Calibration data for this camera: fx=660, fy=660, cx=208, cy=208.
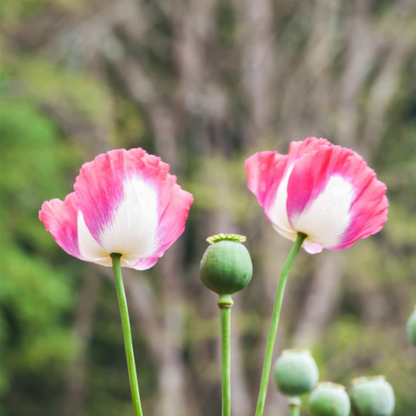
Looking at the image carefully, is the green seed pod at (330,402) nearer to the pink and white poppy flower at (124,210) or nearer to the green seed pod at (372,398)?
the green seed pod at (372,398)

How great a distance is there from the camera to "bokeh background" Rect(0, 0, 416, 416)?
4.70 meters

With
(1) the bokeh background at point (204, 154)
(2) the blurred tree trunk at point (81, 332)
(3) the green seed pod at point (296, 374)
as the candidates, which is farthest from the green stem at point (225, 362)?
(2) the blurred tree trunk at point (81, 332)

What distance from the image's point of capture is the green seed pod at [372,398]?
0.43m

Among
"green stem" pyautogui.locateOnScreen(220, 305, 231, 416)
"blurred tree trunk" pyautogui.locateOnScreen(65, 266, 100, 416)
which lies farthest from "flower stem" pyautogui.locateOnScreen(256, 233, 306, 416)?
"blurred tree trunk" pyautogui.locateOnScreen(65, 266, 100, 416)

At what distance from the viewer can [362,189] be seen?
1.25 feet

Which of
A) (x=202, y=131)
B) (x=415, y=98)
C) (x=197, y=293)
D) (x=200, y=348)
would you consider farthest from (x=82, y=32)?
(x=415, y=98)

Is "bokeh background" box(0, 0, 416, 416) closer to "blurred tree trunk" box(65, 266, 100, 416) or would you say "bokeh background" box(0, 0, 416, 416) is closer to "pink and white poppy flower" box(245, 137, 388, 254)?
"blurred tree trunk" box(65, 266, 100, 416)

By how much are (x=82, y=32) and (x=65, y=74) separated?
474 millimetres

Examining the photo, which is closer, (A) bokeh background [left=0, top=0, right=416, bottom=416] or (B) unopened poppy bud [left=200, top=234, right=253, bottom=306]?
(B) unopened poppy bud [left=200, top=234, right=253, bottom=306]

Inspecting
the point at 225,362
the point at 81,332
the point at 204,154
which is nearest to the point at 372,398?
the point at 225,362

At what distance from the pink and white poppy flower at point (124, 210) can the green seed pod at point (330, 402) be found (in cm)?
15

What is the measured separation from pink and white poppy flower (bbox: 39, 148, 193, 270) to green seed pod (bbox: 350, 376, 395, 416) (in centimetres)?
17

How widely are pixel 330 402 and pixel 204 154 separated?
5045 millimetres

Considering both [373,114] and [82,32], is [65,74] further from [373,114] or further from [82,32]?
[373,114]
